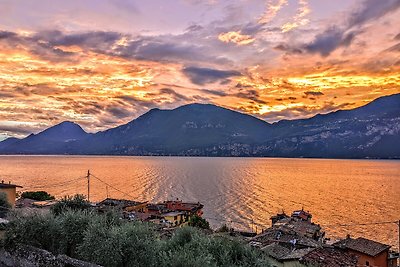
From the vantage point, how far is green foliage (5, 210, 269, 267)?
14625mm

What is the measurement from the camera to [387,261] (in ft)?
113

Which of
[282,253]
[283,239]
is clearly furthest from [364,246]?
[282,253]

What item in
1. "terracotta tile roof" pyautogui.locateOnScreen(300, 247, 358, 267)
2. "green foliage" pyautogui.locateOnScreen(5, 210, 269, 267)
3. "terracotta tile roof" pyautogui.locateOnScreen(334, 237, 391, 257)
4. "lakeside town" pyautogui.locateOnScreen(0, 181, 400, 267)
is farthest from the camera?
"terracotta tile roof" pyautogui.locateOnScreen(334, 237, 391, 257)

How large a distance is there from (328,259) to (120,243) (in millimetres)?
19423

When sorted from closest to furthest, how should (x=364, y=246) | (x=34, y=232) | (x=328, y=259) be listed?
1. (x=34, y=232)
2. (x=328, y=259)
3. (x=364, y=246)

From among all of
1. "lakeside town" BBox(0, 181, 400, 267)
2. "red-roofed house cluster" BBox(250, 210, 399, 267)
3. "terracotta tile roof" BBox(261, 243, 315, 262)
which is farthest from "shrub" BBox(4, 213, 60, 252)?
"terracotta tile roof" BBox(261, 243, 315, 262)

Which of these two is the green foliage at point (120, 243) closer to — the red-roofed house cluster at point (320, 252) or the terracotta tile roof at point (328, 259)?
the red-roofed house cluster at point (320, 252)

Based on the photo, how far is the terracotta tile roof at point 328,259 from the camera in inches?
1037

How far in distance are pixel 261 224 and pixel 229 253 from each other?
50931 millimetres

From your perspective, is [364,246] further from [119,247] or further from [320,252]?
[119,247]

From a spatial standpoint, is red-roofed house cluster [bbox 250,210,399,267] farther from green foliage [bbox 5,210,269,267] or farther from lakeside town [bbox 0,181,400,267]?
green foliage [bbox 5,210,269,267]

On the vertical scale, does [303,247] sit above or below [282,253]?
below

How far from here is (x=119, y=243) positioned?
1483 centimetres

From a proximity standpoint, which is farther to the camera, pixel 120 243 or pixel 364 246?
pixel 364 246
